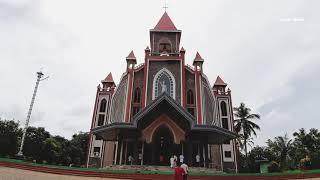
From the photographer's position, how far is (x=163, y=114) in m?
25.8

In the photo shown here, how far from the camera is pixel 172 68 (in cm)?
3192

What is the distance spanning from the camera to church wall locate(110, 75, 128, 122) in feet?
100

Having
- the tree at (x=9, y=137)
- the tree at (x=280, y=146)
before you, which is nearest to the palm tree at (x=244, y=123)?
the tree at (x=280, y=146)

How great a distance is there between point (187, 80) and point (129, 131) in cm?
1104

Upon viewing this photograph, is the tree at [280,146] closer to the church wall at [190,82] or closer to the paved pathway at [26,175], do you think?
the church wall at [190,82]

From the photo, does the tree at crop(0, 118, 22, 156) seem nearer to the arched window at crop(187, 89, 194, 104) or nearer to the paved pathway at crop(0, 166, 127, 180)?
the arched window at crop(187, 89, 194, 104)

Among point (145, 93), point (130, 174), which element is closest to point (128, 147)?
point (145, 93)

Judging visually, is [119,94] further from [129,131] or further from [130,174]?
[130,174]

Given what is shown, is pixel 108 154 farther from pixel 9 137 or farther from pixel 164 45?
pixel 9 137

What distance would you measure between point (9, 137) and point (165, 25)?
28.6m

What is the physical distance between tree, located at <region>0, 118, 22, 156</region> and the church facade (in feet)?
50.0

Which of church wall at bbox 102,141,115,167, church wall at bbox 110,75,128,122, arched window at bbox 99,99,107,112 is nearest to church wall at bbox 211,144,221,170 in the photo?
church wall at bbox 110,75,128,122

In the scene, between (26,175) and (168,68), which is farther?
(168,68)

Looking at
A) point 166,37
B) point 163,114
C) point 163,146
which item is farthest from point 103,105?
point 163,114
